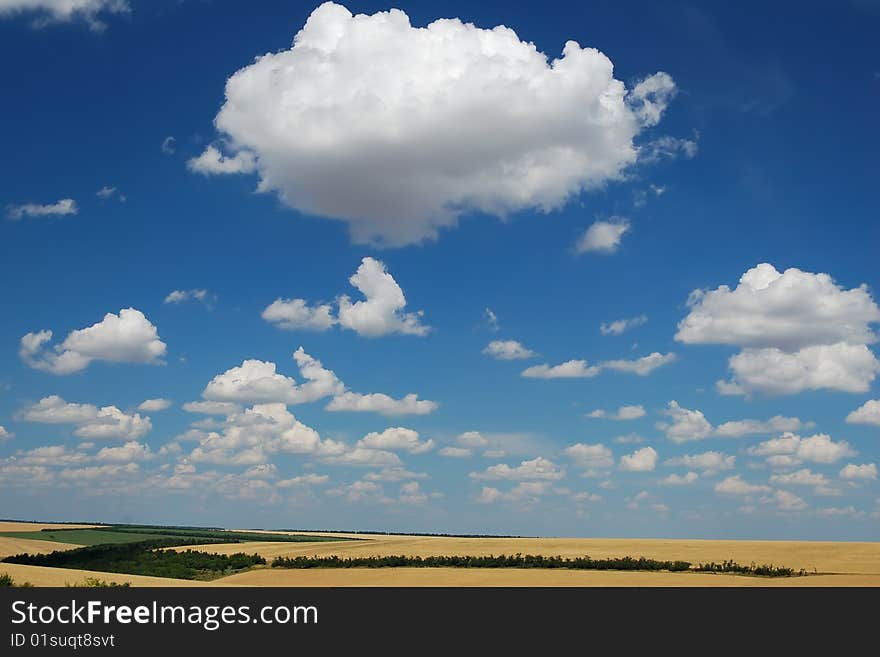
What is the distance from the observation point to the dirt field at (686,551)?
329 feet

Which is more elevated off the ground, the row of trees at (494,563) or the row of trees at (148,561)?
the row of trees at (494,563)

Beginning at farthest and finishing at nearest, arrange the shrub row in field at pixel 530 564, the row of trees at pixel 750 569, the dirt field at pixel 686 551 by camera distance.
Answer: the dirt field at pixel 686 551 → the shrub row in field at pixel 530 564 → the row of trees at pixel 750 569

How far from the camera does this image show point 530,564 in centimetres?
10269

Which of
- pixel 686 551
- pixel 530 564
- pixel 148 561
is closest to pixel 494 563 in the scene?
pixel 530 564

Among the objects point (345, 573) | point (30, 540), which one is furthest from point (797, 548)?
point (30, 540)

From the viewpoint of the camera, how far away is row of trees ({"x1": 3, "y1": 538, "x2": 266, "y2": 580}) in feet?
329

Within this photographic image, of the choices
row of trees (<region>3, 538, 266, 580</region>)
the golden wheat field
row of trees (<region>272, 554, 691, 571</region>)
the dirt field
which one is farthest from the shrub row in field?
the dirt field

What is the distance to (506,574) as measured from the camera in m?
88.9

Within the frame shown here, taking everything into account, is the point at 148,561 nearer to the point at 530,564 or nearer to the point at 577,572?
the point at 530,564

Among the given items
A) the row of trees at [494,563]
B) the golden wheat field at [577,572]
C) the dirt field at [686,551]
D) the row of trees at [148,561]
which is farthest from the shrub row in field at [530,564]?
the dirt field at [686,551]

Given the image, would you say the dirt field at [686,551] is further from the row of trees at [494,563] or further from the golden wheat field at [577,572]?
the row of trees at [494,563]

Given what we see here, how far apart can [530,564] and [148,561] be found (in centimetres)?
5311

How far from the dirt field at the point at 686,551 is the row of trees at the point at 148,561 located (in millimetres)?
12850
